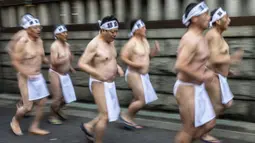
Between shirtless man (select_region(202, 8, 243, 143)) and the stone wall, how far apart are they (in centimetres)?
81

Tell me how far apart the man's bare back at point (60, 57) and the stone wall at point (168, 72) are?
1189 millimetres

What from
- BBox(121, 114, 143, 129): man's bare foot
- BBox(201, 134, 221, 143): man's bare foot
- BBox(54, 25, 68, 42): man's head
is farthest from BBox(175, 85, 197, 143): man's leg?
BBox(54, 25, 68, 42): man's head

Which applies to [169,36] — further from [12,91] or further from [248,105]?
[12,91]

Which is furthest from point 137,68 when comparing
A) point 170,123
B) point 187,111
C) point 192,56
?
point 192,56

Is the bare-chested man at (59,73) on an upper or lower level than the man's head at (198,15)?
lower

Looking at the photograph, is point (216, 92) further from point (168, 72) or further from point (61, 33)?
point (61, 33)

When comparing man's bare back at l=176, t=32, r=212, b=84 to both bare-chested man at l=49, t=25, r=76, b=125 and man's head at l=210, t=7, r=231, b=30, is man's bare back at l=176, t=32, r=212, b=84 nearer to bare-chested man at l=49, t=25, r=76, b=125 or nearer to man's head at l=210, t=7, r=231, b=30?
man's head at l=210, t=7, r=231, b=30

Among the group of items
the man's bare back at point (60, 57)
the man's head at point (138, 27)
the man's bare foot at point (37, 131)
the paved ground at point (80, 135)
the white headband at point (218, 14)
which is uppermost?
the white headband at point (218, 14)

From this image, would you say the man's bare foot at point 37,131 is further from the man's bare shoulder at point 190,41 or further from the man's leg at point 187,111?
the man's bare shoulder at point 190,41

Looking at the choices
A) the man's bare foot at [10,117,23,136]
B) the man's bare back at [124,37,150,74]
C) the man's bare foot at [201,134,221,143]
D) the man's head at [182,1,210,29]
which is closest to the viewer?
the man's head at [182,1,210,29]

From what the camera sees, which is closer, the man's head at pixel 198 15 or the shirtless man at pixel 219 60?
the man's head at pixel 198 15

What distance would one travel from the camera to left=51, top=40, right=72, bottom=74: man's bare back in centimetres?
663

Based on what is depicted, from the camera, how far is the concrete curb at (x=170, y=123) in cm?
561

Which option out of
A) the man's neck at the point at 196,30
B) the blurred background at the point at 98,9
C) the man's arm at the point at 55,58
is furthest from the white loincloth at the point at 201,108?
the man's arm at the point at 55,58
